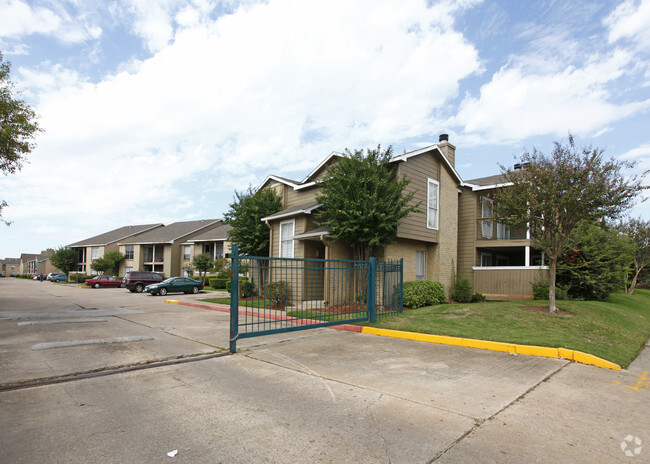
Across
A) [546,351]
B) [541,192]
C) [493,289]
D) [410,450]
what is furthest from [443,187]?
[410,450]

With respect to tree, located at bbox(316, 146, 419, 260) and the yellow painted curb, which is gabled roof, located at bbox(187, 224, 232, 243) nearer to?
tree, located at bbox(316, 146, 419, 260)

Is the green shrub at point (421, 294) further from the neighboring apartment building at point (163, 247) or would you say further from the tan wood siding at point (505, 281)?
the neighboring apartment building at point (163, 247)

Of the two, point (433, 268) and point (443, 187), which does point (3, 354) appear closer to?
point (433, 268)

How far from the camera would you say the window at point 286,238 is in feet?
61.5

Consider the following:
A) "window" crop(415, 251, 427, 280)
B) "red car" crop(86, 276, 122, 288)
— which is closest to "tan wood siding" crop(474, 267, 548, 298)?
"window" crop(415, 251, 427, 280)

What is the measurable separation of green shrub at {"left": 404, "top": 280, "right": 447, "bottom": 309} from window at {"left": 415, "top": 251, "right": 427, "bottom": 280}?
2.15 meters

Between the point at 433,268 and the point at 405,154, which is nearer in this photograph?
the point at 405,154

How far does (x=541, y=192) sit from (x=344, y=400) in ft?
29.5

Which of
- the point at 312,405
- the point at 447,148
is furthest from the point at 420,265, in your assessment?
the point at 312,405

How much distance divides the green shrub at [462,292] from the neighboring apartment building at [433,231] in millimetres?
611

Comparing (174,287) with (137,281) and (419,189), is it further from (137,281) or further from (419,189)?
(419,189)

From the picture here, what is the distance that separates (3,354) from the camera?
717 centimetres

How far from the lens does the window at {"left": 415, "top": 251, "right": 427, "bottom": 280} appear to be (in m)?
18.4

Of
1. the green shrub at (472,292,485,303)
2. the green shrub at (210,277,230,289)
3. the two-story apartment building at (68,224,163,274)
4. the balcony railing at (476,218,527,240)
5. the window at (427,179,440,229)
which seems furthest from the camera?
the two-story apartment building at (68,224,163,274)
